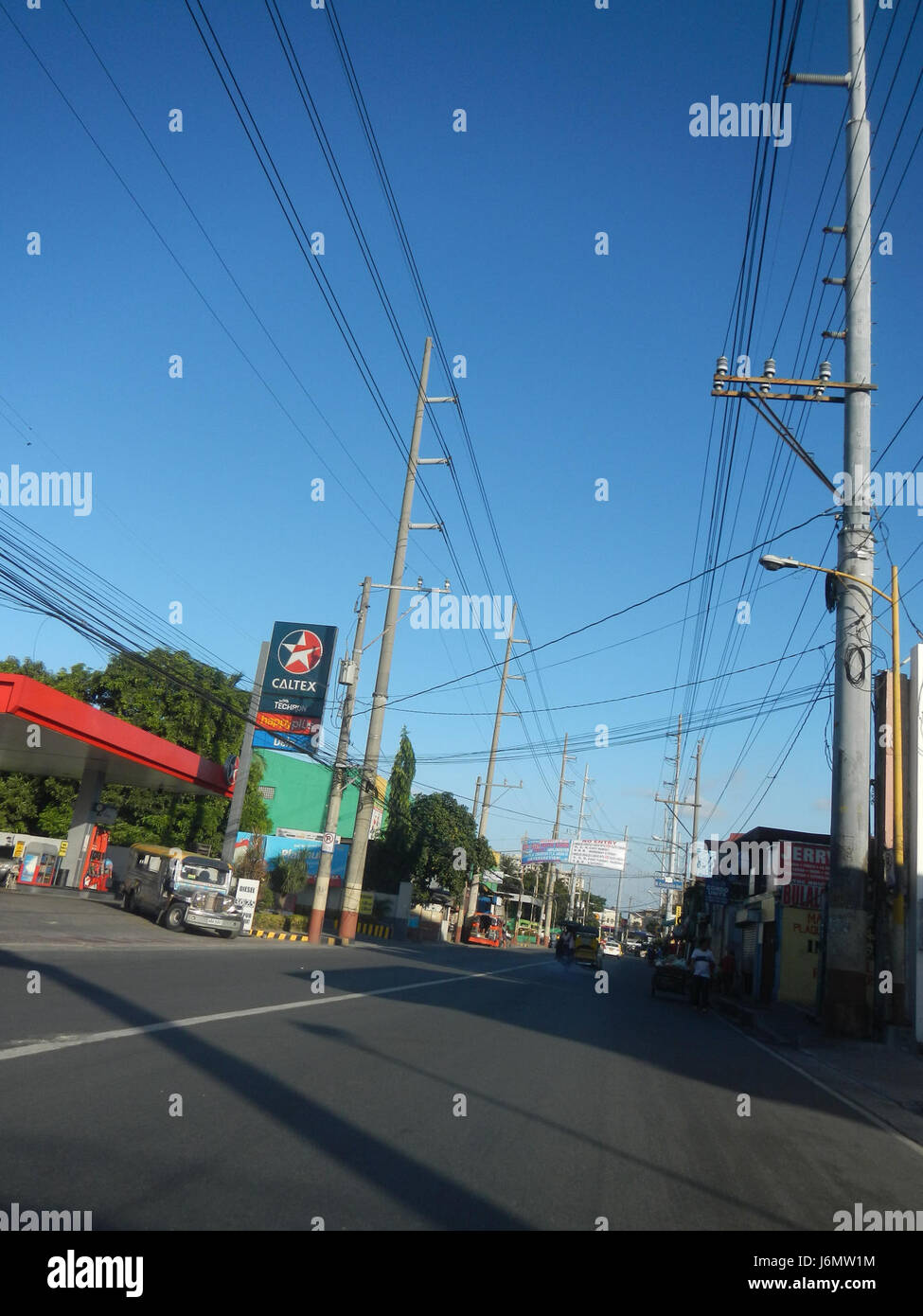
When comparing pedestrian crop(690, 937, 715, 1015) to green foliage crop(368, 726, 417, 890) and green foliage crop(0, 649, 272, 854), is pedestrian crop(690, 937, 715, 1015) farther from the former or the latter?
green foliage crop(368, 726, 417, 890)

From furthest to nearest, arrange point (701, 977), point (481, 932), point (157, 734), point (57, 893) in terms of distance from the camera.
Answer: point (481, 932) < point (157, 734) < point (57, 893) < point (701, 977)

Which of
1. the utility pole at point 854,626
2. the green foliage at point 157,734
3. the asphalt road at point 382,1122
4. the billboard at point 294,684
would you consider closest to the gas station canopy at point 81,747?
the billboard at point 294,684

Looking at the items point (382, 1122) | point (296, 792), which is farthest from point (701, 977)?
point (296, 792)

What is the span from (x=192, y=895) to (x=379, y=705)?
31.2ft

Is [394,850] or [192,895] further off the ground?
[394,850]

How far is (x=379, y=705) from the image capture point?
33.2 m

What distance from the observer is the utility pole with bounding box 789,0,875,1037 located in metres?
17.9

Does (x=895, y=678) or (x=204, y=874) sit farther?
(x=204, y=874)

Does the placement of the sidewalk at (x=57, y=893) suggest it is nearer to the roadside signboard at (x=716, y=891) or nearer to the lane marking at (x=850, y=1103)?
the lane marking at (x=850, y=1103)

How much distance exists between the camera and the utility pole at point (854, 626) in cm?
1791

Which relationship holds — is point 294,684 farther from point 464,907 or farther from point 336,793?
point 464,907

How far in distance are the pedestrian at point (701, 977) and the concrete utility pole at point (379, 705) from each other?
11.7 m

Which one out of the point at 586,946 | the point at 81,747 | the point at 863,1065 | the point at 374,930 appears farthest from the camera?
the point at 374,930

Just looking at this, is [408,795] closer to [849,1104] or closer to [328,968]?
[328,968]
